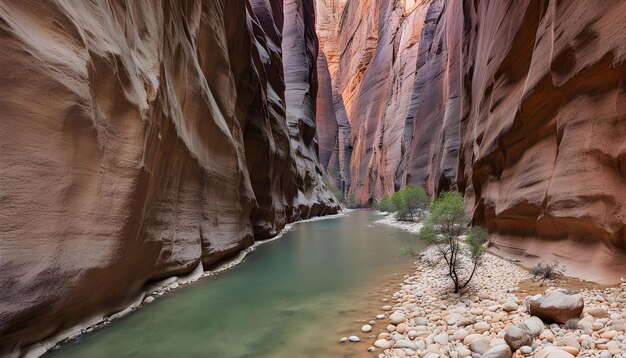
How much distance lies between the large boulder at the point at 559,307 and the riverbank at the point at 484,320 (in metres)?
0.14

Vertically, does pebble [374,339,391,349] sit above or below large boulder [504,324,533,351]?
below

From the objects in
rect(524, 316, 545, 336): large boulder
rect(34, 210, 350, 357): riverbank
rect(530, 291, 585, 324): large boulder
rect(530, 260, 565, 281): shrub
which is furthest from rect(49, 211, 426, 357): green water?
rect(530, 260, 565, 281): shrub

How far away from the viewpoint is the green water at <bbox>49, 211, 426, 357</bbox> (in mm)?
4340

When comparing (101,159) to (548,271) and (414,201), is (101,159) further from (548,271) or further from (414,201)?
(414,201)

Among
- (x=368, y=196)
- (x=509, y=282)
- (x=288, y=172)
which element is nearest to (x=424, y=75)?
(x=288, y=172)

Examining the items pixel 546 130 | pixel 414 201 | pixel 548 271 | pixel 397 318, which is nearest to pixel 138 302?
pixel 397 318

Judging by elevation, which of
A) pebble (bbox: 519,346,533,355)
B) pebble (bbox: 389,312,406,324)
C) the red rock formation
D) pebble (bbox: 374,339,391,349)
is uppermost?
the red rock formation

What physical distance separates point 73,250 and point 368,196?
56710 mm

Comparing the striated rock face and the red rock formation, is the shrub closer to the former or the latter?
the striated rock face

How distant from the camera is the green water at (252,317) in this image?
4.34 meters

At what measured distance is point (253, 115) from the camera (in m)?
15.9

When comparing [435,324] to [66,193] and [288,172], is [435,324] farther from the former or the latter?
[288,172]

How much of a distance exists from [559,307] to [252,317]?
4.66 metres

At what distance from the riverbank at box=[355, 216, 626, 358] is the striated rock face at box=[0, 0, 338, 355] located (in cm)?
433
